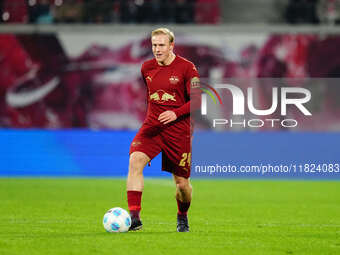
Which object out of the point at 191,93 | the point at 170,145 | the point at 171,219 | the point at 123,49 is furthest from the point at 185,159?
the point at 123,49

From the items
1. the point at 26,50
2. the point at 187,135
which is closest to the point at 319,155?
the point at 187,135

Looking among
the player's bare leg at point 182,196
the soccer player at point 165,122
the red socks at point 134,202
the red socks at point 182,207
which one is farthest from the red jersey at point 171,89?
the red socks at point 182,207

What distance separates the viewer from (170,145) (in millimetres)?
7902

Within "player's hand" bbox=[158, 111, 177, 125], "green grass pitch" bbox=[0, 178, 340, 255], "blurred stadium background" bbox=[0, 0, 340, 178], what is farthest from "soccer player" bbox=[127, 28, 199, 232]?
"blurred stadium background" bbox=[0, 0, 340, 178]

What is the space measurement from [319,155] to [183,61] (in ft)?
32.2

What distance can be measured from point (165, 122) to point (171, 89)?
0.36m

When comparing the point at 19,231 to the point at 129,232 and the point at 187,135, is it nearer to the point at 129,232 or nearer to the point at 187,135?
the point at 129,232

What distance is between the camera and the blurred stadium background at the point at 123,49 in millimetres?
25969

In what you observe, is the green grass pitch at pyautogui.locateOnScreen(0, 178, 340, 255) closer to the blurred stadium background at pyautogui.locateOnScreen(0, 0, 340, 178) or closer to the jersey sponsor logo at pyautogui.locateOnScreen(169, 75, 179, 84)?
the jersey sponsor logo at pyautogui.locateOnScreen(169, 75, 179, 84)

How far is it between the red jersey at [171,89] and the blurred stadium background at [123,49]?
18.0 meters

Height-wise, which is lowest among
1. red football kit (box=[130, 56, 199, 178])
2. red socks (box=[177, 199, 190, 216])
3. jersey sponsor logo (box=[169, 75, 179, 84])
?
red socks (box=[177, 199, 190, 216])

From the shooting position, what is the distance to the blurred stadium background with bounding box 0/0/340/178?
26.0m

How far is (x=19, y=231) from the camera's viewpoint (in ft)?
26.0

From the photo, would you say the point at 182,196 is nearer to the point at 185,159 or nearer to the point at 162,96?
the point at 185,159
